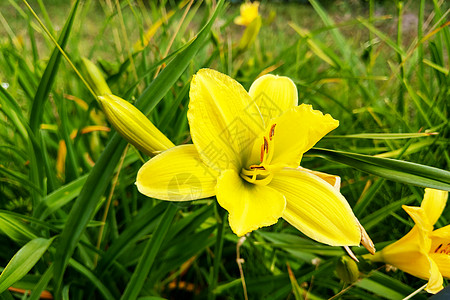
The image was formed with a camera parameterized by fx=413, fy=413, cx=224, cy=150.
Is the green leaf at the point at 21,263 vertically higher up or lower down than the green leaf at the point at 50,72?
lower down

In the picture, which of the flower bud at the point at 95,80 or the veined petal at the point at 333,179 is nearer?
the veined petal at the point at 333,179

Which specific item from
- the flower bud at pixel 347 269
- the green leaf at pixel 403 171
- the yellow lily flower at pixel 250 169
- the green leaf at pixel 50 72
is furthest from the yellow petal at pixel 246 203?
the green leaf at pixel 50 72

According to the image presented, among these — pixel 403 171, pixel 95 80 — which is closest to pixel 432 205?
Result: pixel 403 171

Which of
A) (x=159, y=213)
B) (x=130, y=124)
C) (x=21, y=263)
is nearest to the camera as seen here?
(x=130, y=124)

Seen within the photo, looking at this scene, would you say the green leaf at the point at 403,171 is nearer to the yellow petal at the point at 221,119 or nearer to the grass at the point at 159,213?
the grass at the point at 159,213

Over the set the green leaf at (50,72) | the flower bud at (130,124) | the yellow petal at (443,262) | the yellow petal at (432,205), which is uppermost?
the green leaf at (50,72)

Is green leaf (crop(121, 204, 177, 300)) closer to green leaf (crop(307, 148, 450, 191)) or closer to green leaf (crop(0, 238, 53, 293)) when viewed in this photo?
green leaf (crop(0, 238, 53, 293))

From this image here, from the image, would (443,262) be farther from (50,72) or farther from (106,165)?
(50,72)
